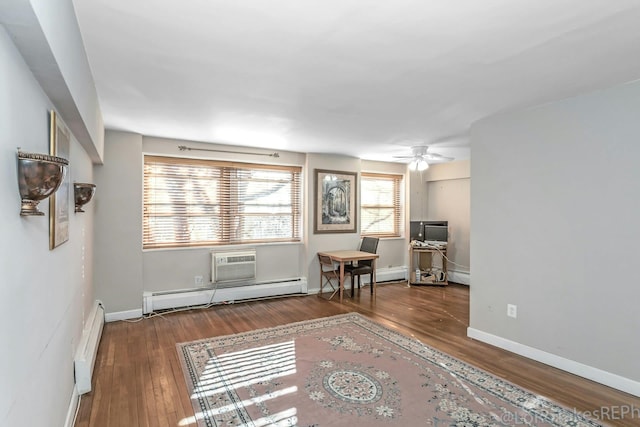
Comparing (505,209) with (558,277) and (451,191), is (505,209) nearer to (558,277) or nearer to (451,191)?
(558,277)

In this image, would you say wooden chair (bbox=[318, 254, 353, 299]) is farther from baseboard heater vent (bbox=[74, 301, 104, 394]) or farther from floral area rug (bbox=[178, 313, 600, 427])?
baseboard heater vent (bbox=[74, 301, 104, 394])

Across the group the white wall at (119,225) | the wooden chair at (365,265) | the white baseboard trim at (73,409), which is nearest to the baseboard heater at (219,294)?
the white wall at (119,225)

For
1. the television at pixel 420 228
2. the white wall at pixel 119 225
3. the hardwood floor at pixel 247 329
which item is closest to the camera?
the hardwood floor at pixel 247 329

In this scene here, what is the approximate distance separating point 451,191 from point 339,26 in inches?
225

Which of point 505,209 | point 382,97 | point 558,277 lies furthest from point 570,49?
point 558,277

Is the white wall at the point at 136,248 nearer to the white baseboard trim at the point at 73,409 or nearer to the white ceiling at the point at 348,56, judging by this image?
the white ceiling at the point at 348,56

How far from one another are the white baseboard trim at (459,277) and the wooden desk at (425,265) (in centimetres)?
19

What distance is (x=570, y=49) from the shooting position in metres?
2.02

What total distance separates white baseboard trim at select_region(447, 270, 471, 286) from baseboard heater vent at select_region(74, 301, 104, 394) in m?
5.88

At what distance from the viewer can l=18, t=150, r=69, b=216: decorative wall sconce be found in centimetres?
118

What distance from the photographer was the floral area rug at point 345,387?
2.23 m

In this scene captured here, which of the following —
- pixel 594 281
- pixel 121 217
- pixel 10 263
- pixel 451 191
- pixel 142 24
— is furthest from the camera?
pixel 451 191

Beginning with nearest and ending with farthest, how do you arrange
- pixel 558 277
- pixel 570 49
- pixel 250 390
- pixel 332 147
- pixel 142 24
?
1. pixel 142 24
2. pixel 570 49
3. pixel 250 390
4. pixel 558 277
5. pixel 332 147

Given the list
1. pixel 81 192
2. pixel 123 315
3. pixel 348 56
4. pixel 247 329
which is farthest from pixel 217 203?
pixel 348 56
